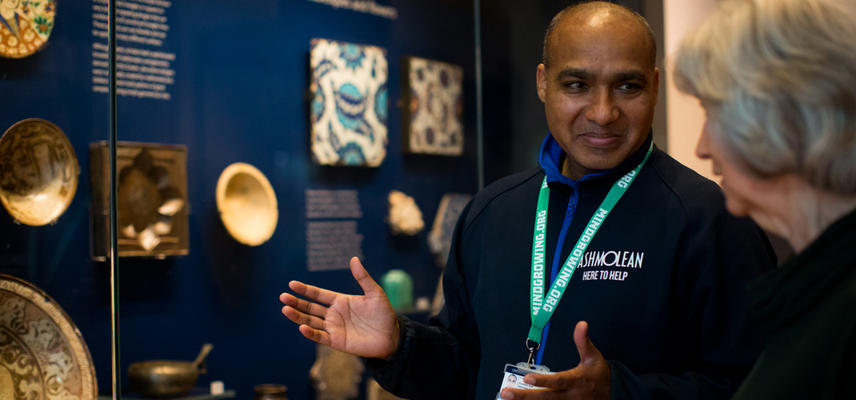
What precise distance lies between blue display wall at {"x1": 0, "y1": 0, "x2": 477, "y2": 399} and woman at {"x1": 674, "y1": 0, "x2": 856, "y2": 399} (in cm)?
190

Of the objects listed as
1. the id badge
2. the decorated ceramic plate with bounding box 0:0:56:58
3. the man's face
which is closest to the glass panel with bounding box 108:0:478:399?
the decorated ceramic plate with bounding box 0:0:56:58

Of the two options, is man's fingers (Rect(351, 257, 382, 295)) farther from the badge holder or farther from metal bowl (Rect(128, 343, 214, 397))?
metal bowl (Rect(128, 343, 214, 397))

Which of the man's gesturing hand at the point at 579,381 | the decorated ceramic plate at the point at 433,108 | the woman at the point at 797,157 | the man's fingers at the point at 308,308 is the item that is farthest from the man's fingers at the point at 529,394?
the decorated ceramic plate at the point at 433,108

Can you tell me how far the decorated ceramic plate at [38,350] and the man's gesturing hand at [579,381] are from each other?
4.82ft

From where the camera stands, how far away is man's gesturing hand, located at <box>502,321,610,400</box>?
1472 mm

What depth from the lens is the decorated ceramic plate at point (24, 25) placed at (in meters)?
2.33

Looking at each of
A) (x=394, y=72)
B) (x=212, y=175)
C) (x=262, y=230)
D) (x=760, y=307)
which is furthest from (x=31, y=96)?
(x=760, y=307)

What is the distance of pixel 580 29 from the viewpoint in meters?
1.89

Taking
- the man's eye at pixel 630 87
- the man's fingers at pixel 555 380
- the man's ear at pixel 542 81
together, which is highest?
the man's ear at pixel 542 81

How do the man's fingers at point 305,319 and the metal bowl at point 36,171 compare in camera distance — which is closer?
the man's fingers at point 305,319

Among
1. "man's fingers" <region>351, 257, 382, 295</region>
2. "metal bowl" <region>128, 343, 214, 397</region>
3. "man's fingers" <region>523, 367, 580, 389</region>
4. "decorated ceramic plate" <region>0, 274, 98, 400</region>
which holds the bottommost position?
"metal bowl" <region>128, 343, 214, 397</region>

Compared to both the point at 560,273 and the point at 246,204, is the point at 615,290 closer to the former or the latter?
the point at 560,273

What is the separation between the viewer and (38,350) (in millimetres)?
2377

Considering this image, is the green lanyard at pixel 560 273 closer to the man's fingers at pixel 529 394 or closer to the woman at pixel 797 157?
the man's fingers at pixel 529 394
